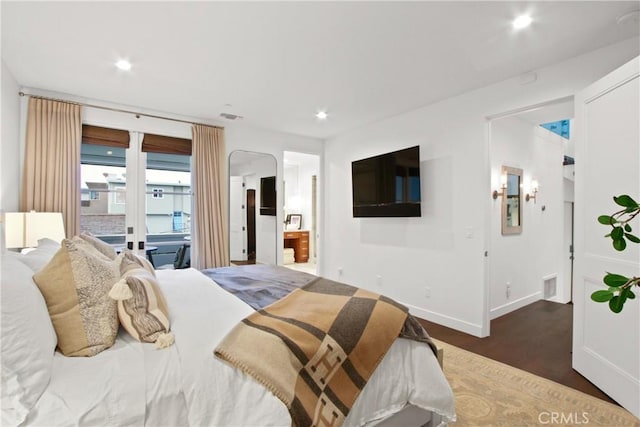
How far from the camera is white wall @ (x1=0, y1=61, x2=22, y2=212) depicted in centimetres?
262

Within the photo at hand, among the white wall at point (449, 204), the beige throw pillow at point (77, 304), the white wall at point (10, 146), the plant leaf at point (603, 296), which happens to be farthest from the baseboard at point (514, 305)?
the white wall at point (10, 146)

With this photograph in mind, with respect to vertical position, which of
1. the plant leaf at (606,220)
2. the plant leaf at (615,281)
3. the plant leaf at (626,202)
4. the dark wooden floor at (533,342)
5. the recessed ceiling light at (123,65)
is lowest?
the dark wooden floor at (533,342)

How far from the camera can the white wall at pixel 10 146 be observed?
8.59 ft

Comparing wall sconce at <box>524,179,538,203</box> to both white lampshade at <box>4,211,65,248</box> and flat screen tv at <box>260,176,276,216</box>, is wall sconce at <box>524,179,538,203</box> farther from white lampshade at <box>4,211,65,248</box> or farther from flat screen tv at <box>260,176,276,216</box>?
white lampshade at <box>4,211,65,248</box>

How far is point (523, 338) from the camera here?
10.4ft

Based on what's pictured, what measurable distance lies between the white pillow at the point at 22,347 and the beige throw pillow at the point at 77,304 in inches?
2.3

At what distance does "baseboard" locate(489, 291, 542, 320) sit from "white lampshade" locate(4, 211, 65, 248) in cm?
471

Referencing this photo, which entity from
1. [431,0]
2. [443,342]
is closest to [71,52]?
[431,0]

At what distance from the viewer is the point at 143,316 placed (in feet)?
4.37

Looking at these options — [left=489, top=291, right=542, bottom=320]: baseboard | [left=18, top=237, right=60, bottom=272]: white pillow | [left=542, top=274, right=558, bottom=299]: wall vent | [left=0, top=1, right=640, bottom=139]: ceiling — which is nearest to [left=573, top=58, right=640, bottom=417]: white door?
[left=0, top=1, right=640, bottom=139]: ceiling

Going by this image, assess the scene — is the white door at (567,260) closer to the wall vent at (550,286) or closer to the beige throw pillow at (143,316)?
the wall vent at (550,286)

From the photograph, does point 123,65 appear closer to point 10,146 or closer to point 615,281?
point 10,146

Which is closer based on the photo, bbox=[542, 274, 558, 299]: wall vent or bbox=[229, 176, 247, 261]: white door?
bbox=[229, 176, 247, 261]: white door

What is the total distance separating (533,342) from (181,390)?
11.1 feet
